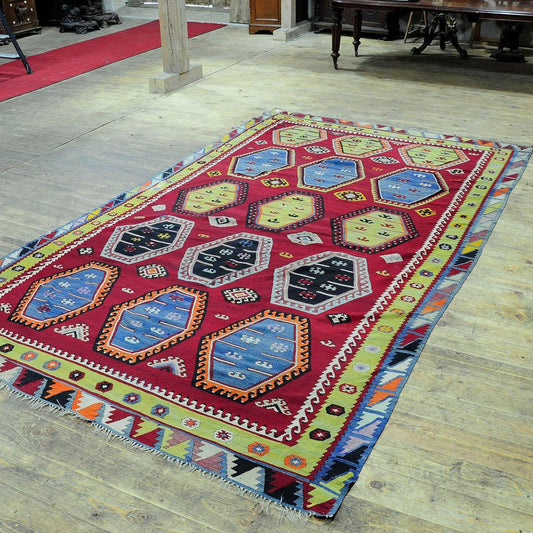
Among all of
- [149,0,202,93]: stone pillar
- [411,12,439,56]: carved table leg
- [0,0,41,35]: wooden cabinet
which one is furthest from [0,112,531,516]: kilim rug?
[0,0,41,35]: wooden cabinet

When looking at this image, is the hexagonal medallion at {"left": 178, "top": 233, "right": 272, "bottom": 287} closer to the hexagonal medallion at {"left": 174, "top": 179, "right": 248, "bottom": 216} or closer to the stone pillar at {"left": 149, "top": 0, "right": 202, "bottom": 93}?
the hexagonal medallion at {"left": 174, "top": 179, "right": 248, "bottom": 216}

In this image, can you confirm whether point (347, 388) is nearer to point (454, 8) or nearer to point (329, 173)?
point (329, 173)

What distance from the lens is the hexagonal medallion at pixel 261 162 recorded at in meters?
4.04

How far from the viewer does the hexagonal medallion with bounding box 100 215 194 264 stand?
3.13 metres

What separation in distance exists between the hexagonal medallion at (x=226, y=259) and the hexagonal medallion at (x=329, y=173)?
2.54 feet

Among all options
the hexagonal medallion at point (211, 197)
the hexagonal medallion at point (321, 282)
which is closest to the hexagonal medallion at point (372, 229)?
the hexagonal medallion at point (321, 282)

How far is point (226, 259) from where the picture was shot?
10.1 ft

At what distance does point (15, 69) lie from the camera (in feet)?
21.4

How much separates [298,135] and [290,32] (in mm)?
3166

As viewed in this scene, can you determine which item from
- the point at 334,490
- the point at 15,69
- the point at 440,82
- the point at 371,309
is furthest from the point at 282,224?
the point at 15,69

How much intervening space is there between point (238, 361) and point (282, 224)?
116cm

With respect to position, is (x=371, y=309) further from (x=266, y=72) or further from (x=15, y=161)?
(x=266, y=72)

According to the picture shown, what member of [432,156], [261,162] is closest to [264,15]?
[261,162]

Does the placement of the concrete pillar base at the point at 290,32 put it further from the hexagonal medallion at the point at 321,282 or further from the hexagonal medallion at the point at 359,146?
the hexagonal medallion at the point at 321,282
